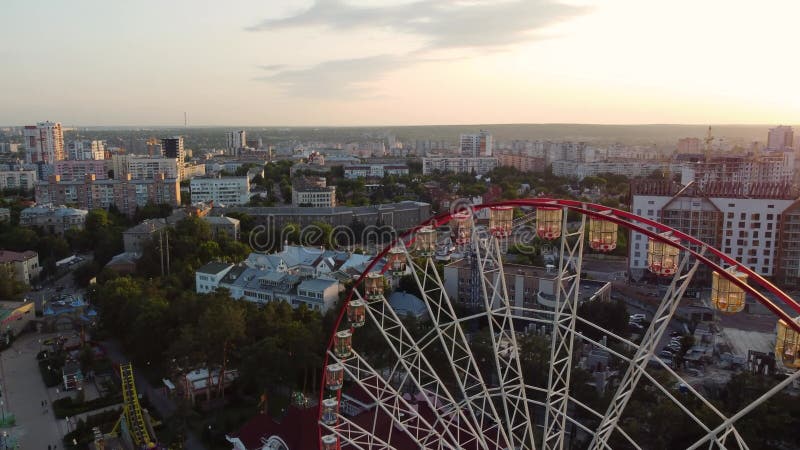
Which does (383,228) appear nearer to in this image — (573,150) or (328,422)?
(328,422)

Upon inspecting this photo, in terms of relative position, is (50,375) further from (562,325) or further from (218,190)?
(218,190)

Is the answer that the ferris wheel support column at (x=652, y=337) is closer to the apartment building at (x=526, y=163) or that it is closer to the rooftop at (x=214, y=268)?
the rooftop at (x=214, y=268)

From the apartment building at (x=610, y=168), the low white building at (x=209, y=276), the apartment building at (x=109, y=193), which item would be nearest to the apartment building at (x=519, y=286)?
the low white building at (x=209, y=276)

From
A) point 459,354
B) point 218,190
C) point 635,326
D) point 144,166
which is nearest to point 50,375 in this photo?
point 459,354

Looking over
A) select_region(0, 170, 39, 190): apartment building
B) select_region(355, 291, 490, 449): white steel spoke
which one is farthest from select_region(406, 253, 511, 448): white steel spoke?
select_region(0, 170, 39, 190): apartment building

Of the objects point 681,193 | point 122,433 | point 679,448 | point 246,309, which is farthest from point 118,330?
point 681,193
